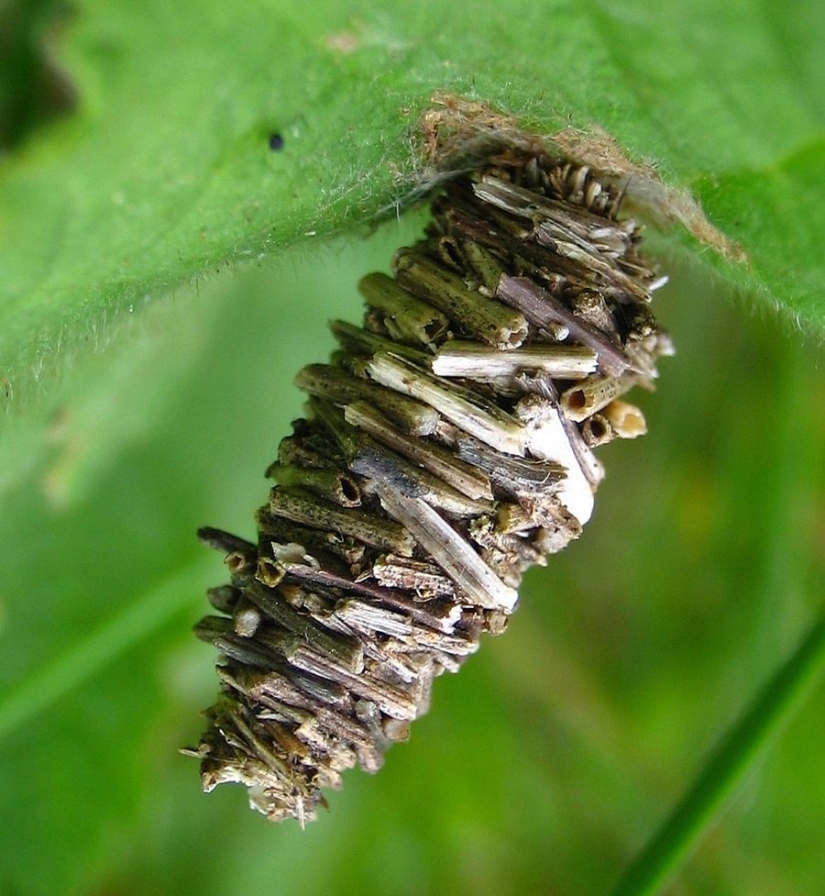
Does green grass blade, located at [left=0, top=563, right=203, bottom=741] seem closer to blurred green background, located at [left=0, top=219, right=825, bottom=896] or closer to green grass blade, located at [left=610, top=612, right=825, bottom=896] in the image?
blurred green background, located at [left=0, top=219, right=825, bottom=896]

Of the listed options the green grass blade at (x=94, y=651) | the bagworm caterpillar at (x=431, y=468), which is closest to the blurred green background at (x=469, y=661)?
the green grass blade at (x=94, y=651)

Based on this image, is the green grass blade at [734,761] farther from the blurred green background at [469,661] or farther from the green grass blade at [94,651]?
the green grass blade at [94,651]

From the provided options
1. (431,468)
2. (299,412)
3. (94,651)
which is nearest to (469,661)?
(299,412)

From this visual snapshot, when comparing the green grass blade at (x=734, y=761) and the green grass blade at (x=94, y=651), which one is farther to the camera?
the green grass blade at (x=94, y=651)

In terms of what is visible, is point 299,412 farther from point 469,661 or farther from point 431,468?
point 431,468

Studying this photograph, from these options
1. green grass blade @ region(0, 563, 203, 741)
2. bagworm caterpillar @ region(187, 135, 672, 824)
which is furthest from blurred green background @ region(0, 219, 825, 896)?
bagworm caterpillar @ region(187, 135, 672, 824)

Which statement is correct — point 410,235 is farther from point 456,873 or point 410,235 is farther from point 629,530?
point 456,873
